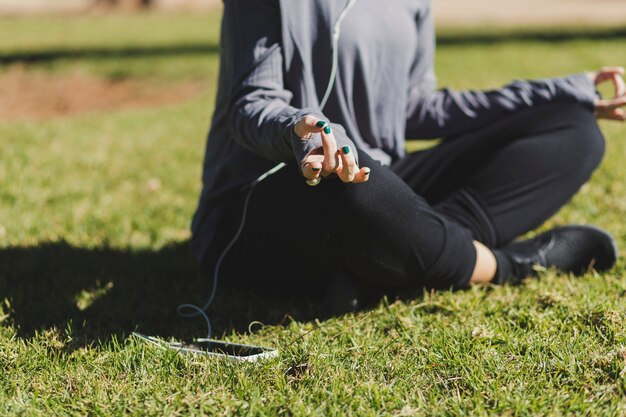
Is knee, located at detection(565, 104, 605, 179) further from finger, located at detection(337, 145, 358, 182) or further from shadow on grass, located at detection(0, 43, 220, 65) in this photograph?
shadow on grass, located at detection(0, 43, 220, 65)

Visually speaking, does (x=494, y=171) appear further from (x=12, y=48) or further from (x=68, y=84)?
(x=12, y=48)

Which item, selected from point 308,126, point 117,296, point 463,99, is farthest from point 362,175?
point 117,296

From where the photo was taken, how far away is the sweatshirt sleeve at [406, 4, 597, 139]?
8.57ft

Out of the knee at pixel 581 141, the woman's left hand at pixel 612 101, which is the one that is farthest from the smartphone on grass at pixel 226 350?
the woman's left hand at pixel 612 101

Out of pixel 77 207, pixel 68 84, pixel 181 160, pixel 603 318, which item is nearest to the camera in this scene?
pixel 603 318

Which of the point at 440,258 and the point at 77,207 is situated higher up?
the point at 440,258

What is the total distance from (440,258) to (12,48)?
9882mm

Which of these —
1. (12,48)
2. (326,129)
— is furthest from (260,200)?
(12,48)

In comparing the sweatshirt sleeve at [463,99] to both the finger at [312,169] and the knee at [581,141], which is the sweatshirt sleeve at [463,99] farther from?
the finger at [312,169]

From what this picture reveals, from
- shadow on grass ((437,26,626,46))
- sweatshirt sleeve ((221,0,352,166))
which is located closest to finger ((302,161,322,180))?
sweatshirt sleeve ((221,0,352,166))

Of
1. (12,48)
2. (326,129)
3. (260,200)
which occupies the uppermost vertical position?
(326,129)

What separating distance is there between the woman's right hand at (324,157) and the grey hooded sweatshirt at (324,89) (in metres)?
0.03

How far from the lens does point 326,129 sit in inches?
70.4

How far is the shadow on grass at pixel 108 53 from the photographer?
9.57 meters
